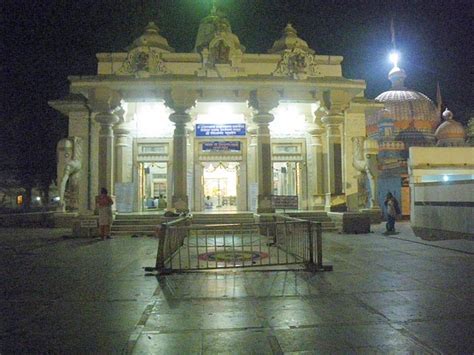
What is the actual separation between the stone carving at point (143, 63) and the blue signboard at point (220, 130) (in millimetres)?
3475

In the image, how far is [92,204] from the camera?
68.8 ft

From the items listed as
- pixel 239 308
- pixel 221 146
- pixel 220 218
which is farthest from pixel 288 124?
pixel 239 308

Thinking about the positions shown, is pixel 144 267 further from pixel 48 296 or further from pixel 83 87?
pixel 83 87

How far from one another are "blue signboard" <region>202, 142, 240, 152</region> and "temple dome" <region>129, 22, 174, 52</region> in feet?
16.8

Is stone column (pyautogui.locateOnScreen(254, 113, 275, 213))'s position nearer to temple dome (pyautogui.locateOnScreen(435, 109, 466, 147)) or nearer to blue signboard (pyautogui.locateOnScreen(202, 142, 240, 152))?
blue signboard (pyautogui.locateOnScreen(202, 142, 240, 152))

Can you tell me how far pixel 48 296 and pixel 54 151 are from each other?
2884cm

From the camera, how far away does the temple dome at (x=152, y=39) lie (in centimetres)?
2098

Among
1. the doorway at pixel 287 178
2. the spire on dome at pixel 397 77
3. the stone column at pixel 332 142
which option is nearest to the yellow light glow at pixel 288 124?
the doorway at pixel 287 178

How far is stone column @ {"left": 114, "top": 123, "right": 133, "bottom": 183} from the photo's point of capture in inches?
850

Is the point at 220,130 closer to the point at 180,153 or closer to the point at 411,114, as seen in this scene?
the point at 180,153

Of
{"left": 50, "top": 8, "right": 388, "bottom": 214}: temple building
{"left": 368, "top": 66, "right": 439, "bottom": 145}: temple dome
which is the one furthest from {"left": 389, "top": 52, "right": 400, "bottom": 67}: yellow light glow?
{"left": 50, "top": 8, "right": 388, "bottom": 214}: temple building

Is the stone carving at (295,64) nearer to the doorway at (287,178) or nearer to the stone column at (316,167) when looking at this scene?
the stone column at (316,167)

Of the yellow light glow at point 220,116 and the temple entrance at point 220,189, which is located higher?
the yellow light glow at point 220,116

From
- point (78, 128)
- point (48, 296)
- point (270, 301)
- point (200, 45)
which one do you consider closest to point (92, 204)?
point (78, 128)
